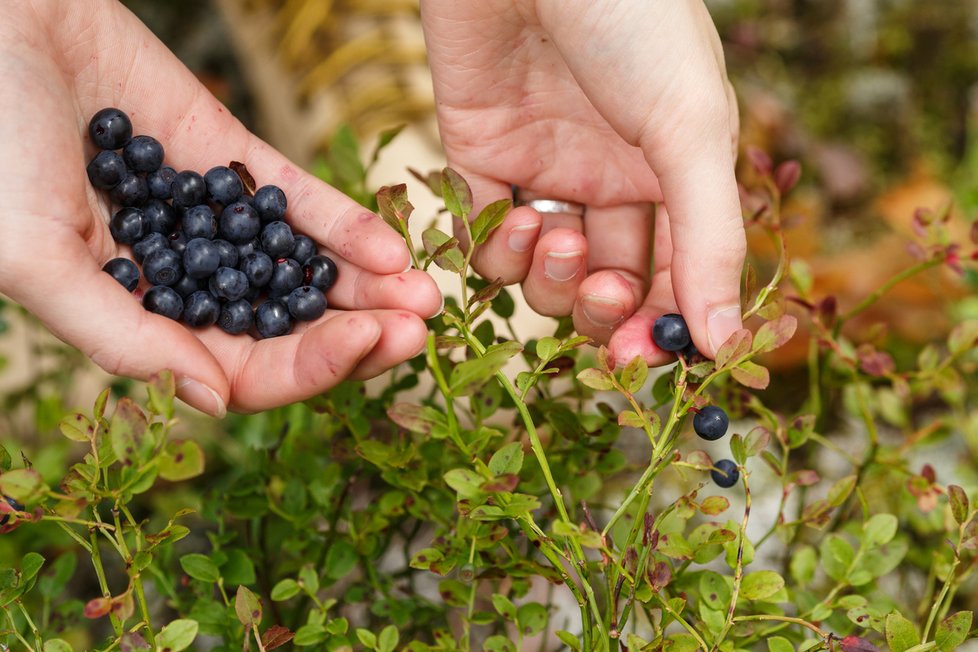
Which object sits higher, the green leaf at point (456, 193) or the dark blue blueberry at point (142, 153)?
the green leaf at point (456, 193)

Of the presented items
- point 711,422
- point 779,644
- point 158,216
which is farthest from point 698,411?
point 158,216

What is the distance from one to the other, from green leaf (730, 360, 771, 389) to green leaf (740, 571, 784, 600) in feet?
0.55

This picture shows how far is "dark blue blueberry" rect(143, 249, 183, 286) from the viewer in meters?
1.10

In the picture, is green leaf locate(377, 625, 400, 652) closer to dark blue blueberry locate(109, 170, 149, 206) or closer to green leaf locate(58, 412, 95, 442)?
green leaf locate(58, 412, 95, 442)

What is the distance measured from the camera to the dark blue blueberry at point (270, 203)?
1.15m

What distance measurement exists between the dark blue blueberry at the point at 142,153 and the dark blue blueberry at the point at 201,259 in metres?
0.15

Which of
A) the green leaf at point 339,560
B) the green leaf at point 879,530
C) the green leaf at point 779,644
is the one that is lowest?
the green leaf at point 339,560

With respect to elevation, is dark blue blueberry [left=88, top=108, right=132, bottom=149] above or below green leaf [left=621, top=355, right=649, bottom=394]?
above

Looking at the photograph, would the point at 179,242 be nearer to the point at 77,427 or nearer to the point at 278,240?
the point at 278,240

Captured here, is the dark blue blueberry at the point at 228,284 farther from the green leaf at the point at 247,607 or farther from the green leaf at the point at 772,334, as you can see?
the green leaf at the point at 772,334

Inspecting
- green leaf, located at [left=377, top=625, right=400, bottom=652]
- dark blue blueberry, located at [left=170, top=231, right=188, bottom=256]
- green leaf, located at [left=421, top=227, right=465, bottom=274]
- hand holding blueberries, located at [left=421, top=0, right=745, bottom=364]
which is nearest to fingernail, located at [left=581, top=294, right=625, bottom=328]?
hand holding blueberries, located at [left=421, top=0, right=745, bottom=364]

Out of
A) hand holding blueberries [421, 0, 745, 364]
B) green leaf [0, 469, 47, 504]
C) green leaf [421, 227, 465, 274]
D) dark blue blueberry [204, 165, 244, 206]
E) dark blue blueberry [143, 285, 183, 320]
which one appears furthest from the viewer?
dark blue blueberry [204, 165, 244, 206]

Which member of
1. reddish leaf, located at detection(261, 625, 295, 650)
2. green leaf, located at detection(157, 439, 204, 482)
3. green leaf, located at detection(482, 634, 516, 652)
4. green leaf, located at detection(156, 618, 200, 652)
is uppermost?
green leaf, located at detection(157, 439, 204, 482)

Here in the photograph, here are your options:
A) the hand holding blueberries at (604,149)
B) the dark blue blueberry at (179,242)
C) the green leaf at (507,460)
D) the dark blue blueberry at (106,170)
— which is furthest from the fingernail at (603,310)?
the dark blue blueberry at (106,170)
